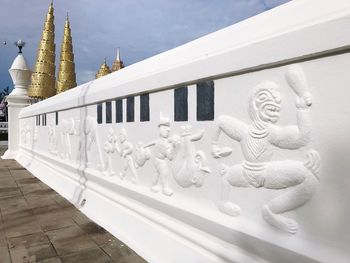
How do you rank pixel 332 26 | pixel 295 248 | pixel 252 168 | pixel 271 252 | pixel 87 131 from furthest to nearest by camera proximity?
pixel 87 131 < pixel 252 168 < pixel 271 252 < pixel 295 248 < pixel 332 26

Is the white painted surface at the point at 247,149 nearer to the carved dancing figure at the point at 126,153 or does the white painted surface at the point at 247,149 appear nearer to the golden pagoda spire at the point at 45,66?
the carved dancing figure at the point at 126,153

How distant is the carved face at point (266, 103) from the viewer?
1667 millimetres

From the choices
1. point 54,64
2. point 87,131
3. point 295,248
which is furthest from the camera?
point 54,64

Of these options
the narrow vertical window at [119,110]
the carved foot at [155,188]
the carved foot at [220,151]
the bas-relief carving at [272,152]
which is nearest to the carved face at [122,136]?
the narrow vertical window at [119,110]

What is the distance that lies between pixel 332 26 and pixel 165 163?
1.54 meters

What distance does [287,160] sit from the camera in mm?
1629

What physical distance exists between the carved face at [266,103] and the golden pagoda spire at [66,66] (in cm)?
1469

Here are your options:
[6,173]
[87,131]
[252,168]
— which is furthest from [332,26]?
[6,173]

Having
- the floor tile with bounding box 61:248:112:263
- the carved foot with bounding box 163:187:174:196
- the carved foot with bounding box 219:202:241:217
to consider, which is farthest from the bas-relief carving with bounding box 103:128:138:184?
the carved foot with bounding box 219:202:241:217

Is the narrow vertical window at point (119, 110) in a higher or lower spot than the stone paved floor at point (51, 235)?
higher

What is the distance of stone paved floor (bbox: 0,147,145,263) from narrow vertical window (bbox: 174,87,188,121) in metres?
1.05

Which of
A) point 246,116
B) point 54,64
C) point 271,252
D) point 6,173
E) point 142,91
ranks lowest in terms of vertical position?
point 6,173

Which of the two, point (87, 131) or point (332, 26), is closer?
point (332, 26)

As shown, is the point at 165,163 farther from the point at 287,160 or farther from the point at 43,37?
the point at 43,37
